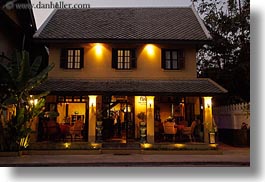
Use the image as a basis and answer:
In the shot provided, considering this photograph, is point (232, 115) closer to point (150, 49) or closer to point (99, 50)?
point (150, 49)

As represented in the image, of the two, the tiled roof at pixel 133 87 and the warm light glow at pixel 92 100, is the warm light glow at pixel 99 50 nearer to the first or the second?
the tiled roof at pixel 133 87

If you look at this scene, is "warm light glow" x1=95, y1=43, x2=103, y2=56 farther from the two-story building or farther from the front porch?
the front porch

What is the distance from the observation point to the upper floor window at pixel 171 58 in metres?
14.0

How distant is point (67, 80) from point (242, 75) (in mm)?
8322

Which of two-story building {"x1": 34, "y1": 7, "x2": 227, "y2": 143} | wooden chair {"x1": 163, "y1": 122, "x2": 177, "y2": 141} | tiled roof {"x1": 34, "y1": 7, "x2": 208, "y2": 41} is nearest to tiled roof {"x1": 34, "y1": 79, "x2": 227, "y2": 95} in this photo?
two-story building {"x1": 34, "y1": 7, "x2": 227, "y2": 143}

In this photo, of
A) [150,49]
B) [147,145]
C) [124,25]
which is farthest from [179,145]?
[124,25]

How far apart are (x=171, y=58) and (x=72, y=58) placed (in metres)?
4.31

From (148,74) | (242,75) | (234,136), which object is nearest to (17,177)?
(148,74)

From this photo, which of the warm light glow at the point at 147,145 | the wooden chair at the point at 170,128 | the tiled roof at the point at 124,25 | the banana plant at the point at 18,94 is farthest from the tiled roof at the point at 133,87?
the warm light glow at the point at 147,145

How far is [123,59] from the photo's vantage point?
1401 centimetres

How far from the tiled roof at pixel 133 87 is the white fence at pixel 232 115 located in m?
1.45

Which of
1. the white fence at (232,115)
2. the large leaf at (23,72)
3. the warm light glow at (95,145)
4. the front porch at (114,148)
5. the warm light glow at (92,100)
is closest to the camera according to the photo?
the large leaf at (23,72)

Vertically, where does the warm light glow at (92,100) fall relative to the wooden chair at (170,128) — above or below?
above

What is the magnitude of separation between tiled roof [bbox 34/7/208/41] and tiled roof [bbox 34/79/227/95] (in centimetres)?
182
